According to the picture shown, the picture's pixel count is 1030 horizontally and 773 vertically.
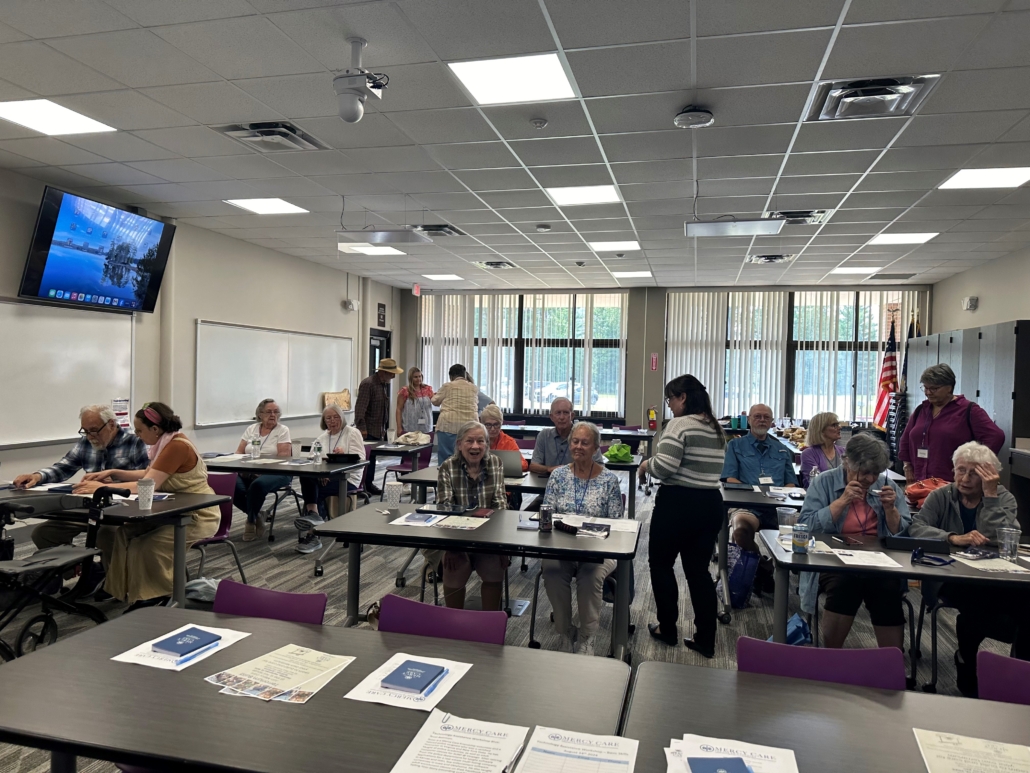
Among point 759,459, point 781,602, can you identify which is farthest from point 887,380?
point 781,602

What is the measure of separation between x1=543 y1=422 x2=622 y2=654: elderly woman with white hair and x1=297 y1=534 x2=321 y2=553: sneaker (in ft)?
8.89

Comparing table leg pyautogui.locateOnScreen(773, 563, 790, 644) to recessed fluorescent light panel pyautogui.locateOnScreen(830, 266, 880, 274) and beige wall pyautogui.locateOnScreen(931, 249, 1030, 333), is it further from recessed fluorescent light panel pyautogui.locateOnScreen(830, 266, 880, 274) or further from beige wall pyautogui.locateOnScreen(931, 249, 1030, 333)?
recessed fluorescent light panel pyautogui.locateOnScreen(830, 266, 880, 274)

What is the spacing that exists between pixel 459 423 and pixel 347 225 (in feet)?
8.54

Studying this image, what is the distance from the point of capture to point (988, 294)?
8.43 metres

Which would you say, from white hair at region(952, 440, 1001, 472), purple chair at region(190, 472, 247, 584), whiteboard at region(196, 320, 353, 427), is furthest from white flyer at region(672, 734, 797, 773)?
whiteboard at region(196, 320, 353, 427)

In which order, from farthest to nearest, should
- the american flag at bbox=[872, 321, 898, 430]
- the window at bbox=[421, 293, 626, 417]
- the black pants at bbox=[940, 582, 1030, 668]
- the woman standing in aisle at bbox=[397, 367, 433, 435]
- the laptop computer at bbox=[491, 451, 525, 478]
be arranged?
the window at bbox=[421, 293, 626, 417] < the american flag at bbox=[872, 321, 898, 430] < the woman standing in aisle at bbox=[397, 367, 433, 435] < the laptop computer at bbox=[491, 451, 525, 478] < the black pants at bbox=[940, 582, 1030, 668]

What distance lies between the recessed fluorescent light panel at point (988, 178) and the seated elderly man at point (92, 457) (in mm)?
6422

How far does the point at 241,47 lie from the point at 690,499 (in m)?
3.27

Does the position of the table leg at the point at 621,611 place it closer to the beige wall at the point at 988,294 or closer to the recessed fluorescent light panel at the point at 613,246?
the recessed fluorescent light panel at the point at 613,246

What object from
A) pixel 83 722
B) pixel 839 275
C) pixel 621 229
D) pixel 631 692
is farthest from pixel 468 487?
pixel 839 275

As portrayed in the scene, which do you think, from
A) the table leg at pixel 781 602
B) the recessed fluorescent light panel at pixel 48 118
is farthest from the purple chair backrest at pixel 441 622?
the recessed fluorescent light panel at pixel 48 118

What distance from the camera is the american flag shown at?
10.5m

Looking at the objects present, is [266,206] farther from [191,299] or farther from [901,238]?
[901,238]

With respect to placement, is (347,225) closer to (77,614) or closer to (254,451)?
(254,451)
